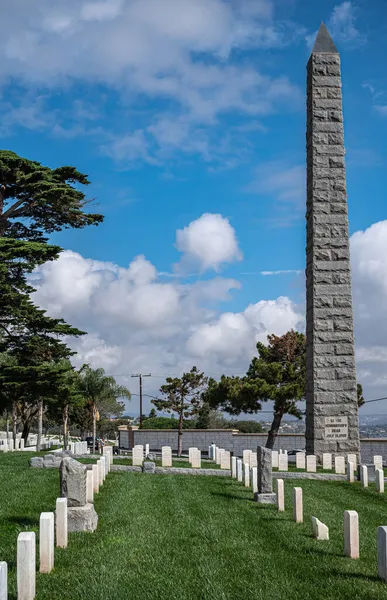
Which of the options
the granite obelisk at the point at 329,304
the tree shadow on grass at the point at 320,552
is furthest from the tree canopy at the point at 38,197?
the tree shadow on grass at the point at 320,552

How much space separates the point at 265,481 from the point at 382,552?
6879 mm

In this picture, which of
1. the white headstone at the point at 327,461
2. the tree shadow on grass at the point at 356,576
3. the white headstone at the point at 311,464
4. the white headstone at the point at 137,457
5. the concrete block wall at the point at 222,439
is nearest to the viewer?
the tree shadow on grass at the point at 356,576

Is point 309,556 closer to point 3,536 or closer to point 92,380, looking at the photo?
point 3,536

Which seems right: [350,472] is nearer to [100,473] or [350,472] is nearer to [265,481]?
[265,481]

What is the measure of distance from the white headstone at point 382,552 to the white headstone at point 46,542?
13.0 ft

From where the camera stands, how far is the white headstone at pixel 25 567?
700cm

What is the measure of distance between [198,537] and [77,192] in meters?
21.2

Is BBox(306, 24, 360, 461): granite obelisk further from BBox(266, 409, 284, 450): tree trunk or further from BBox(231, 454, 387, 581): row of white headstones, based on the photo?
→ BBox(266, 409, 284, 450): tree trunk

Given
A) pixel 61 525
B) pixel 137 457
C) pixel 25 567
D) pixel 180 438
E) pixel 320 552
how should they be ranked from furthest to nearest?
1. pixel 180 438
2. pixel 137 457
3. pixel 320 552
4. pixel 61 525
5. pixel 25 567

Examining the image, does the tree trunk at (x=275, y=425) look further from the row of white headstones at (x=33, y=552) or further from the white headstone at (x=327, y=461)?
the row of white headstones at (x=33, y=552)

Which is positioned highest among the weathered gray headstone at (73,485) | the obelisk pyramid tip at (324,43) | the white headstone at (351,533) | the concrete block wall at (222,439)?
the obelisk pyramid tip at (324,43)

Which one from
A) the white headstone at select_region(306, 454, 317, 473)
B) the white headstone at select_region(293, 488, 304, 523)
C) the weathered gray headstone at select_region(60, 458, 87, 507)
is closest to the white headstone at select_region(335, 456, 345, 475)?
the white headstone at select_region(306, 454, 317, 473)

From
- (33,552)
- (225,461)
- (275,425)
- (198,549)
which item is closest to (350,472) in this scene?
(225,461)

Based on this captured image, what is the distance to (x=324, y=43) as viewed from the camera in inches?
982
